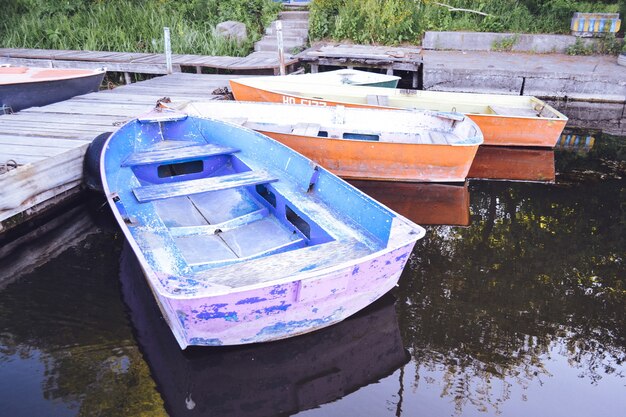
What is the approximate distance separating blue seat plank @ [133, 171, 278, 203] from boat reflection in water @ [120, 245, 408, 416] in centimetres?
96

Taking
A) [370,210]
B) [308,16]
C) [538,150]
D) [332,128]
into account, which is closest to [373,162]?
[332,128]

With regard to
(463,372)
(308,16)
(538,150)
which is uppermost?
(308,16)

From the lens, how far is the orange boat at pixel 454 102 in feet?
24.8

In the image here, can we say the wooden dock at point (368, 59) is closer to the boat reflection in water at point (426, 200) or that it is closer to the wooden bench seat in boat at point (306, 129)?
the wooden bench seat in boat at point (306, 129)

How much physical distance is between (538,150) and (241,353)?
621 centimetres

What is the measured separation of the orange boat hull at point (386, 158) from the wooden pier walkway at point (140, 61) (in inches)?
164

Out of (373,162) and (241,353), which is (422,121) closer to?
(373,162)

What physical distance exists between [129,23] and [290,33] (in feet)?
12.7

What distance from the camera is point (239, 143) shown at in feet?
18.2

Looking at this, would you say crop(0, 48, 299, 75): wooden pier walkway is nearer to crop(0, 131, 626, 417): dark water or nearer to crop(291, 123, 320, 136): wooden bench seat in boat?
crop(291, 123, 320, 136): wooden bench seat in boat

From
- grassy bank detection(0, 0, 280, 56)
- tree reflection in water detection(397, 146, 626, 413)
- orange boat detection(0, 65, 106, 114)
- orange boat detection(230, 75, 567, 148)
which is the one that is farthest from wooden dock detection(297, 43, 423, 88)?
tree reflection in water detection(397, 146, 626, 413)

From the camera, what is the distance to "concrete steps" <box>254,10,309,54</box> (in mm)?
12000

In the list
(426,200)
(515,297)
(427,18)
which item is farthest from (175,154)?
(427,18)

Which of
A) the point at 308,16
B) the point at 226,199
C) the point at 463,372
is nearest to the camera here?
the point at 463,372
